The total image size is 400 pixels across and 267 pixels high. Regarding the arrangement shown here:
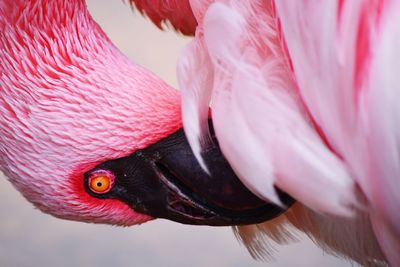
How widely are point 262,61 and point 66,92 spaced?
22 centimetres

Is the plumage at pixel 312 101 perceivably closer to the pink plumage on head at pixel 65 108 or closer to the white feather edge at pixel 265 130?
the white feather edge at pixel 265 130

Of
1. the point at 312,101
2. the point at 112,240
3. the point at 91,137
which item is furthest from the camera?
the point at 112,240

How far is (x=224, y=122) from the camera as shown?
1.92 feet

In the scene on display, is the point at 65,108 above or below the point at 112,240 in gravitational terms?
above

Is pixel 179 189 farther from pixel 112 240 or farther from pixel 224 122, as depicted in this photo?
pixel 112 240

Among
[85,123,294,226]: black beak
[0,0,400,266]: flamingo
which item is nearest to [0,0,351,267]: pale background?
[0,0,400,266]: flamingo

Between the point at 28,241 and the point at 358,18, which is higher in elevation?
the point at 358,18

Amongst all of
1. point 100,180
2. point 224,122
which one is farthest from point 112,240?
point 224,122

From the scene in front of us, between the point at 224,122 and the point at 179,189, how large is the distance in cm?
14

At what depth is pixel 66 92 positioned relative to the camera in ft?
2.25

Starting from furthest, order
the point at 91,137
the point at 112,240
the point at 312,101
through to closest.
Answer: the point at 112,240
the point at 91,137
the point at 312,101

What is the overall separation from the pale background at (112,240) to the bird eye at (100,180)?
41 centimetres

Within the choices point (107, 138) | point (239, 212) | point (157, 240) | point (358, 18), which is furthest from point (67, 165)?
point (157, 240)

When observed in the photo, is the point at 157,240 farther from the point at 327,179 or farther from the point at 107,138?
the point at 327,179
